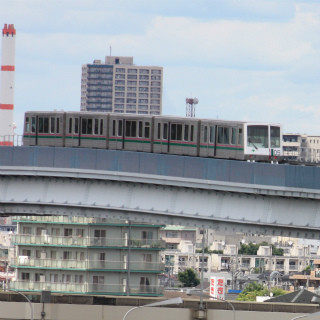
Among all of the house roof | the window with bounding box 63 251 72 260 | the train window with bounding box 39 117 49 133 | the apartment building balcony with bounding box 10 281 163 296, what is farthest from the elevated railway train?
the window with bounding box 63 251 72 260

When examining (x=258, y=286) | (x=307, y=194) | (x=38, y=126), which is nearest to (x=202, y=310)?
(x=307, y=194)

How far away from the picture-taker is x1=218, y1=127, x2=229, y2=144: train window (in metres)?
76.4

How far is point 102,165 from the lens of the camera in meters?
69.4

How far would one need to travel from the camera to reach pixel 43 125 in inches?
3169

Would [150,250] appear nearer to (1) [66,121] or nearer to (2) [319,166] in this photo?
(1) [66,121]

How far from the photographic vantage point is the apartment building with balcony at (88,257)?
353 feet

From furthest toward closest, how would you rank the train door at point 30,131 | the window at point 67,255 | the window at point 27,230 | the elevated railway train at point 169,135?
the window at point 27,230 < the window at point 67,255 < the train door at point 30,131 < the elevated railway train at point 169,135

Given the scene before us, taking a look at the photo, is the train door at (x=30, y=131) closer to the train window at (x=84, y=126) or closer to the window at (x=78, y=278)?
the train window at (x=84, y=126)

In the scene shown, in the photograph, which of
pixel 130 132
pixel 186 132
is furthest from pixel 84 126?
pixel 186 132

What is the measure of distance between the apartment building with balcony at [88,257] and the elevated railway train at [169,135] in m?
29.5

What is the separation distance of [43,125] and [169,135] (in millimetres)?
9680

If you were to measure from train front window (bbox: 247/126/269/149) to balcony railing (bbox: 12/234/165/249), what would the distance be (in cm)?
3092

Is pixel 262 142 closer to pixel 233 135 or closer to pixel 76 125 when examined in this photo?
pixel 233 135

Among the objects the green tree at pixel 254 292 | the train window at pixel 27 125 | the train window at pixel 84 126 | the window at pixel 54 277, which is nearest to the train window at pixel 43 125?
the train window at pixel 27 125
